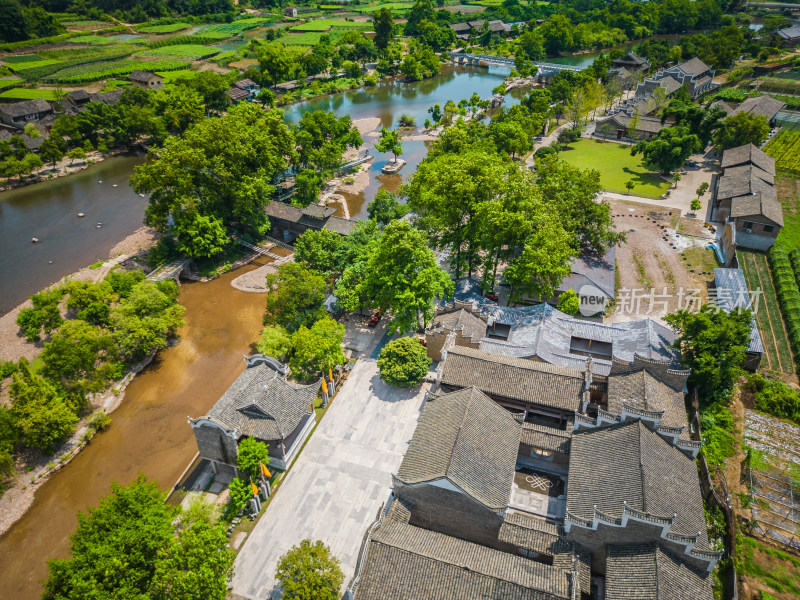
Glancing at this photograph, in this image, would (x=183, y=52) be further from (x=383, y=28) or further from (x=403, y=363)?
(x=403, y=363)

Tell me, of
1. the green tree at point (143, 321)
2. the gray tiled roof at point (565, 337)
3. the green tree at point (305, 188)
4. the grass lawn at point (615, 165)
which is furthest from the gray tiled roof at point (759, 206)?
the green tree at point (143, 321)

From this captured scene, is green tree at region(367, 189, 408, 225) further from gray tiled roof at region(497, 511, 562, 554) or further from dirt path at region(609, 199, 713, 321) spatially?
gray tiled roof at region(497, 511, 562, 554)

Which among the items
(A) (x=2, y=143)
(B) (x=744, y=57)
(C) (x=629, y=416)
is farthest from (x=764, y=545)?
(B) (x=744, y=57)

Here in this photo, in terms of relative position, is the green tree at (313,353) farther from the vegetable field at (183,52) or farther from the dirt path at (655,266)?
the vegetable field at (183,52)

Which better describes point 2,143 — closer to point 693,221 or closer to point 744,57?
point 693,221

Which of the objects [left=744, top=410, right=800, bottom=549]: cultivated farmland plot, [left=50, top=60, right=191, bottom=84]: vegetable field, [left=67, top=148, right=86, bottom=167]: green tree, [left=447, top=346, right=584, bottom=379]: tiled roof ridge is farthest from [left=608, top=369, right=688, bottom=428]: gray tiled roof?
[left=50, top=60, right=191, bottom=84]: vegetable field
